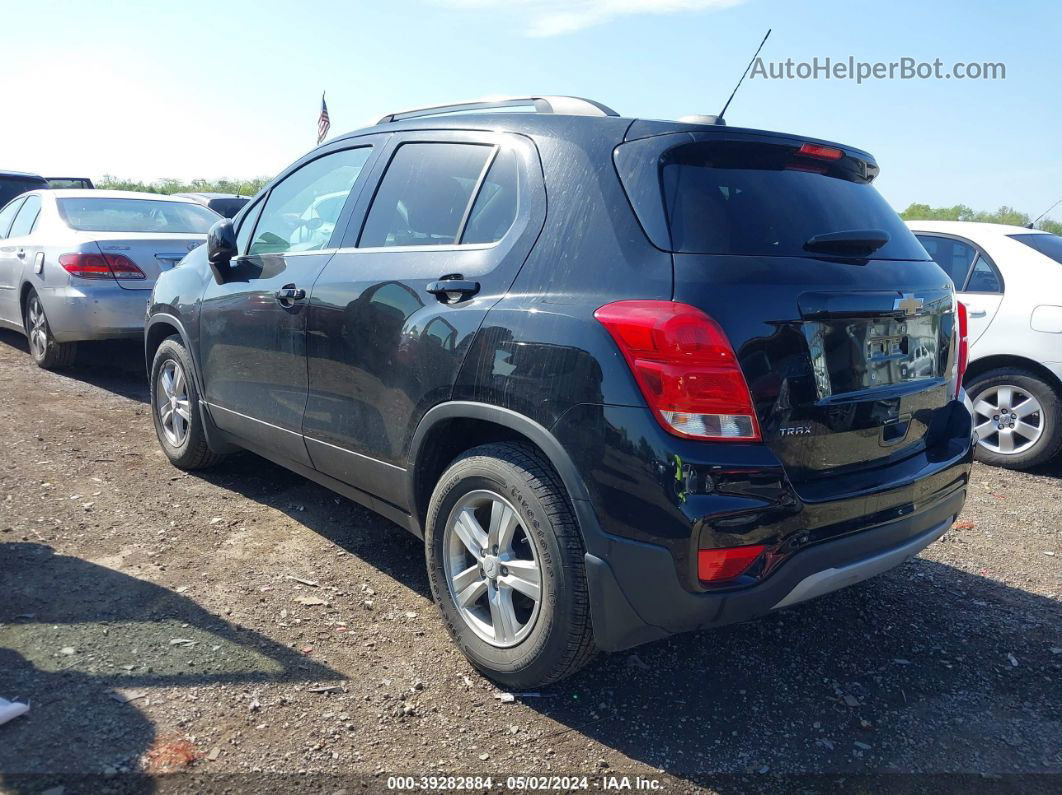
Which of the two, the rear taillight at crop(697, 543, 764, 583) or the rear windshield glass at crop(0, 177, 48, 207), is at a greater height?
the rear windshield glass at crop(0, 177, 48, 207)

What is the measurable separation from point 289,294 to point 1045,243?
17.0 ft

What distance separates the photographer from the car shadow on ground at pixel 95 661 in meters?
2.49

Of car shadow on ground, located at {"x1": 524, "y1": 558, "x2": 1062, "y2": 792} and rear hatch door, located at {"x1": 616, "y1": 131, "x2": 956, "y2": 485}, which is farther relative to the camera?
car shadow on ground, located at {"x1": 524, "y1": 558, "x2": 1062, "y2": 792}

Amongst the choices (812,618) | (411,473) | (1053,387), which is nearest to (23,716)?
(411,473)

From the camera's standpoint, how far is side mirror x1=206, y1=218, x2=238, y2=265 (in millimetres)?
4203

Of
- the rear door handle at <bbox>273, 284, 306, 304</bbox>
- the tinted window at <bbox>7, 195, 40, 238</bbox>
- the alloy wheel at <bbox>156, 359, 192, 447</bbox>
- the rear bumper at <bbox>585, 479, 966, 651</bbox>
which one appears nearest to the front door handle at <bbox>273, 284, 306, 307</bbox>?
the rear door handle at <bbox>273, 284, 306, 304</bbox>

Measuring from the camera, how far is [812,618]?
3.51 meters

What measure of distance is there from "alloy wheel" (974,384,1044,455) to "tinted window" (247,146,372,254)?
4.53 metres

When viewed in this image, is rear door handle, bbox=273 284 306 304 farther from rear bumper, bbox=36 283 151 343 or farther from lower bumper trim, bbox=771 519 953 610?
rear bumper, bbox=36 283 151 343

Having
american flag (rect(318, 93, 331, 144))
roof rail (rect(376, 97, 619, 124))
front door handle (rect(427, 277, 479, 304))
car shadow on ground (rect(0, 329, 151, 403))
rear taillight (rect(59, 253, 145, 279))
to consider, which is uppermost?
american flag (rect(318, 93, 331, 144))

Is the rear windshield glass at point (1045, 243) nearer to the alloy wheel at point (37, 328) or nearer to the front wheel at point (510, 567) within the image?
the front wheel at point (510, 567)

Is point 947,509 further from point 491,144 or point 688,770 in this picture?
point 491,144

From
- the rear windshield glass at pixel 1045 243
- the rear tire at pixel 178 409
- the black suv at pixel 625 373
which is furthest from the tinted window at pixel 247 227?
the rear windshield glass at pixel 1045 243

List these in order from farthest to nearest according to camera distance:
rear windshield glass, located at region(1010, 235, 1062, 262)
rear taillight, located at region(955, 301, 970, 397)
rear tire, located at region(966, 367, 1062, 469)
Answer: rear windshield glass, located at region(1010, 235, 1062, 262)
rear tire, located at region(966, 367, 1062, 469)
rear taillight, located at region(955, 301, 970, 397)
